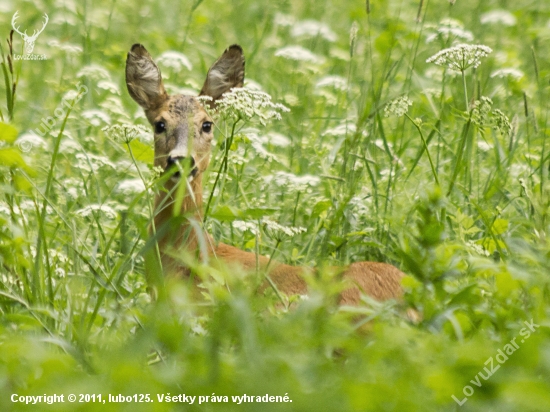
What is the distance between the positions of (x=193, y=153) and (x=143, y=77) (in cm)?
71

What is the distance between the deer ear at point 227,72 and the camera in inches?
202

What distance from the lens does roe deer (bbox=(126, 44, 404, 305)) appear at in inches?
150

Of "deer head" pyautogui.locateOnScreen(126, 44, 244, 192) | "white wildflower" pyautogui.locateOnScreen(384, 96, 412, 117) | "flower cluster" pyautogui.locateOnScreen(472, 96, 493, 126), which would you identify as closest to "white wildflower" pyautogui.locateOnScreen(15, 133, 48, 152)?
"deer head" pyautogui.locateOnScreen(126, 44, 244, 192)

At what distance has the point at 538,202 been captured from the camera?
2975 millimetres

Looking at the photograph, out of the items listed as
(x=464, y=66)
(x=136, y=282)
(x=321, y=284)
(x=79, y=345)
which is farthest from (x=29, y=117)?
(x=321, y=284)

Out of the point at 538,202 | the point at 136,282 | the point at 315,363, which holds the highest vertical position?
the point at 538,202

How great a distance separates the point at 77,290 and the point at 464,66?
1787 millimetres

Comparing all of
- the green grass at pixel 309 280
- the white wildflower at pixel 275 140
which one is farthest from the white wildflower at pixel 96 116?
the white wildflower at pixel 275 140

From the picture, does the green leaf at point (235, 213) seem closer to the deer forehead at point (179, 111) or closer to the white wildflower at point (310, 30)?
the deer forehead at point (179, 111)

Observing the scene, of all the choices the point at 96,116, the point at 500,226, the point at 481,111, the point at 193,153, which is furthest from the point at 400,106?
the point at 96,116

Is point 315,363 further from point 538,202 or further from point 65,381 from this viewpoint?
→ point 538,202

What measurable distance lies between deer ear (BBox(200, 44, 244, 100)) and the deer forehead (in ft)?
0.60

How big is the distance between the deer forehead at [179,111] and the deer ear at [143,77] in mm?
91

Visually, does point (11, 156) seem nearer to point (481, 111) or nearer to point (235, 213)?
point (235, 213)
